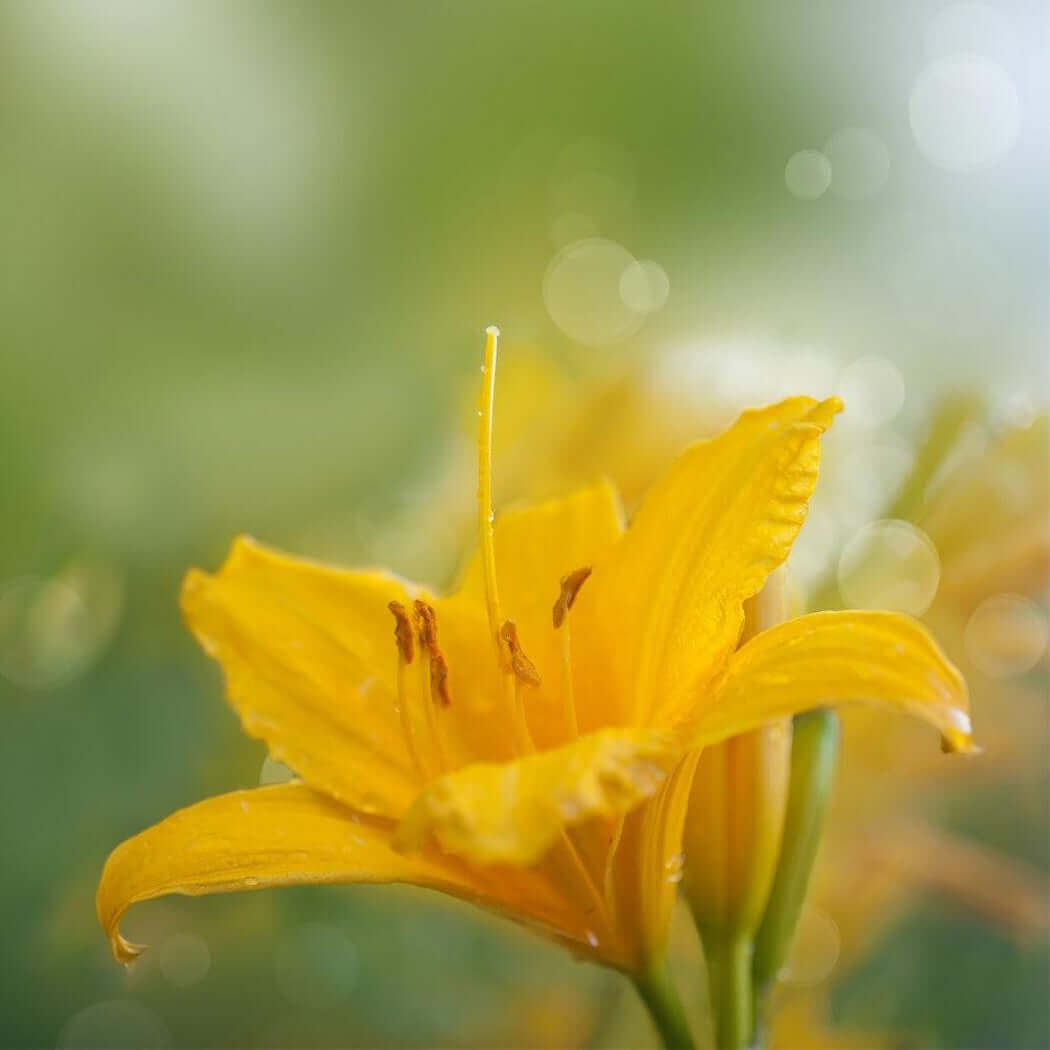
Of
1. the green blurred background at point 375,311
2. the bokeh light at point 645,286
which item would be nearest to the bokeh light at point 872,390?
the green blurred background at point 375,311

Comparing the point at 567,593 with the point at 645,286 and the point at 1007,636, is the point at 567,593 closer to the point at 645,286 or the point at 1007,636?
the point at 1007,636

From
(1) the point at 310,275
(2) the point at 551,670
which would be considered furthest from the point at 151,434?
(2) the point at 551,670

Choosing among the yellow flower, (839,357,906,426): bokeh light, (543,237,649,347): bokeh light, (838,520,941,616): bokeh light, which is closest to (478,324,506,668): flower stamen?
the yellow flower

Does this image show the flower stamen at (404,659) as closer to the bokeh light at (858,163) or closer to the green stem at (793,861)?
the green stem at (793,861)

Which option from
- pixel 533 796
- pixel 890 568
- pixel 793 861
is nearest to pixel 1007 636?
pixel 890 568

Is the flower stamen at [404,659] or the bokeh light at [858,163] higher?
the bokeh light at [858,163]
